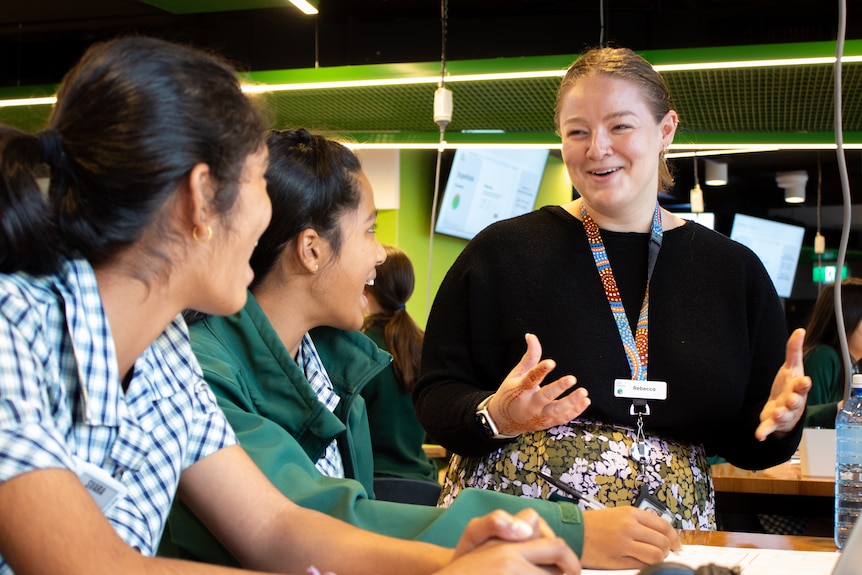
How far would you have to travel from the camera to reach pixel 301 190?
66.6 inches

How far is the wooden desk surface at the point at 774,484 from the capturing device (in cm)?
305

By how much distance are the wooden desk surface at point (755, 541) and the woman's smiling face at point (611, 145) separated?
68 cm

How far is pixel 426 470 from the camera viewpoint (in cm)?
409

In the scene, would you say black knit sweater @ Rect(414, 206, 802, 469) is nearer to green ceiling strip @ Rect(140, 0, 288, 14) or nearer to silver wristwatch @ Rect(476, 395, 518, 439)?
silver wristwatch @ Rect(476, 395, 518, 439)

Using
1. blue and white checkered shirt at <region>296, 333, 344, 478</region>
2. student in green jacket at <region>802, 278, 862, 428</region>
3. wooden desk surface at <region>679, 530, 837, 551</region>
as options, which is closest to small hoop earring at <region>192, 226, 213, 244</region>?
blue and white checkered shirt at <region>296, 333, 344, 478</region>

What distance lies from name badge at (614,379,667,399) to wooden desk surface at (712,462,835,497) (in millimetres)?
1483

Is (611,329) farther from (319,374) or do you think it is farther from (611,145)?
(319,374)

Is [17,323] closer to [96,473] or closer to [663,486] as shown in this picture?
[96,473]

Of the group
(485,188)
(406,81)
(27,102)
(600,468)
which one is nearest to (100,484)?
(600,468)

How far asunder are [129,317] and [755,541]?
3.43 ft

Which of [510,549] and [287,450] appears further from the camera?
[287,450]

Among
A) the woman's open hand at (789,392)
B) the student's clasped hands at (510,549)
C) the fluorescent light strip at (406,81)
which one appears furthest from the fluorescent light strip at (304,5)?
the student's clasped hands at (510,549)

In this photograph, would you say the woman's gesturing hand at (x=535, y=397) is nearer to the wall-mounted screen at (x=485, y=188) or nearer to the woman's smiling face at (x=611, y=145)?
the woman's smiling face at (x=611, y=145)

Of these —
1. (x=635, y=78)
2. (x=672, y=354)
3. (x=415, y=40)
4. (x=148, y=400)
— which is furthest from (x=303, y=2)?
(x=148, y=400)
